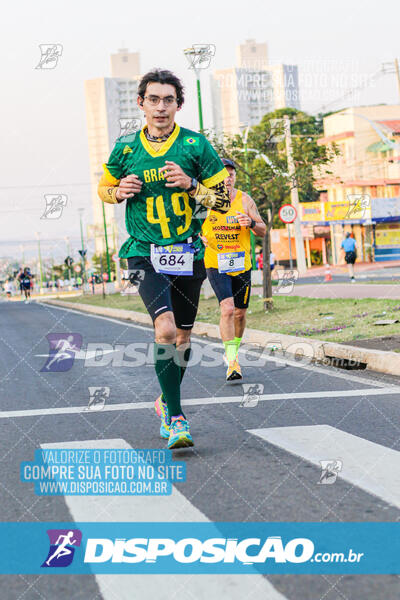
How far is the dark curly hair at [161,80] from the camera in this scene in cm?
497

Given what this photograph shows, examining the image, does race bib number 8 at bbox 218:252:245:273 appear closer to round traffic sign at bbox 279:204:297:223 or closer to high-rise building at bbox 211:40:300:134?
round traffic sign at bbox 279:204:297:223

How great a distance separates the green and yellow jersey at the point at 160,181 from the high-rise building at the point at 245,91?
143399 millimetres

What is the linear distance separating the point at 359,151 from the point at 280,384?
178ft

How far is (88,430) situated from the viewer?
5523mm

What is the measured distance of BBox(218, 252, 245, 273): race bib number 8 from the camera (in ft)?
25.8

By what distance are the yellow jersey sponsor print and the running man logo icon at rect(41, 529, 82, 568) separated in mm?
4728

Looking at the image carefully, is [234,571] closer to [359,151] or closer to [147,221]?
[147,221]

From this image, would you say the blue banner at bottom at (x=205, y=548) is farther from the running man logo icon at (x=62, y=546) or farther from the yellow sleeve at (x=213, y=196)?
the yellow sleeve at (x=213, y=196)

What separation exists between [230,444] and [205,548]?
179cm

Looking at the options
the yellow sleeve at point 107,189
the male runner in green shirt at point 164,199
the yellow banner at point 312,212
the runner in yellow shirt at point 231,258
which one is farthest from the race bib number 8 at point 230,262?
the yellow banner at point 312,212

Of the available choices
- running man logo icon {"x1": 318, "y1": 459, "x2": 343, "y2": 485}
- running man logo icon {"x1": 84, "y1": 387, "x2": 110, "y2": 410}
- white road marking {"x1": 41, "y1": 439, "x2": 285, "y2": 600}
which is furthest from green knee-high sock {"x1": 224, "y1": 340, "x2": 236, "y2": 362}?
white road marking {"x1": 41, "y1": 439, "x2": 285, "y2": 600}

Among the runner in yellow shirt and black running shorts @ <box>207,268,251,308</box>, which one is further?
black running shorts @ <box>207,268,251,308</box>

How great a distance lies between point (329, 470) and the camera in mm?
4105

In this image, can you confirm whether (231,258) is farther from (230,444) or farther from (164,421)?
(230,444)
